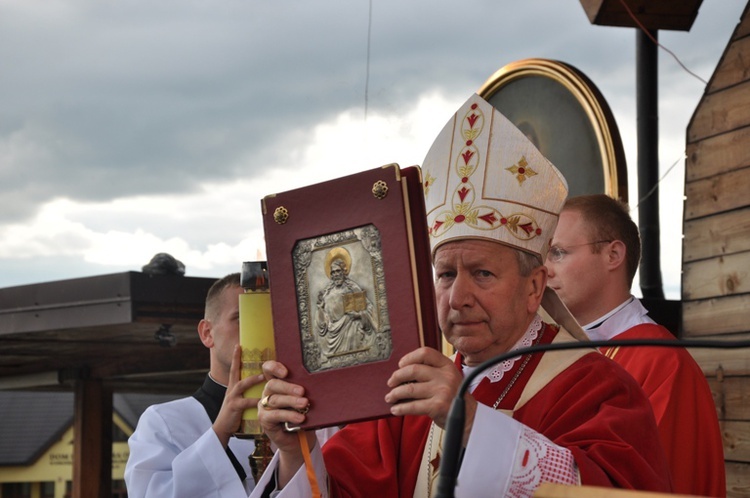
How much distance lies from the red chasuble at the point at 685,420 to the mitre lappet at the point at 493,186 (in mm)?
865

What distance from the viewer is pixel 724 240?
5539 mm

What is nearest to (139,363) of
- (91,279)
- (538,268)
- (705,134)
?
(91,279)

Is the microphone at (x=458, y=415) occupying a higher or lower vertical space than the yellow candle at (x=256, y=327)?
lower

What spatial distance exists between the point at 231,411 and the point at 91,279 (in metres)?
3.85

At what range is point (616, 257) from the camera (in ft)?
14.1

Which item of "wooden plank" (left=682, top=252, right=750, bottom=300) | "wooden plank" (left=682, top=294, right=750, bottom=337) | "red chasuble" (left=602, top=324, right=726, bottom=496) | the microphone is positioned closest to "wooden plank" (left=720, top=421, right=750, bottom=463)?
"wooden plank" (left=682, top=294, right=750, bottom=337)

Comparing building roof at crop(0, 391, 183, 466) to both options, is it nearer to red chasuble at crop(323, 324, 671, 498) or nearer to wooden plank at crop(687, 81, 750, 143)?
wooden plank at crop(687, 81, 750, 143)

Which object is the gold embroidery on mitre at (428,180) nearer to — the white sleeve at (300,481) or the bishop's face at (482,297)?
the bishop's face at (482,297)

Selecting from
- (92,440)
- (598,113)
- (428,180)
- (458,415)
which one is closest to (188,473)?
(428,180)

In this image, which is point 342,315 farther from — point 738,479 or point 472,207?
point 738,479

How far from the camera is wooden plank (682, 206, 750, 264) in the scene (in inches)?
214

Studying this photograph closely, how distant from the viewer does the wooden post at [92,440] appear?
966 centimetres

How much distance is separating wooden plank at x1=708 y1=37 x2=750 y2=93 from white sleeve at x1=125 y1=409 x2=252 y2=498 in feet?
10.4

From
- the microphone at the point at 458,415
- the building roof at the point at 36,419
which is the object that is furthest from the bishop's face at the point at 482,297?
the building roof at the point at 36,419
